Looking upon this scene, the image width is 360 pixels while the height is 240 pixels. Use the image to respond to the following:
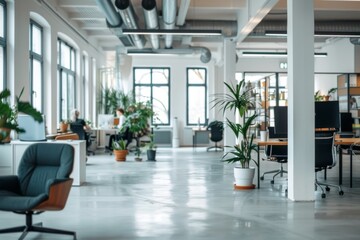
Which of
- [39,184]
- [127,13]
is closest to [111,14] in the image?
[127,13]

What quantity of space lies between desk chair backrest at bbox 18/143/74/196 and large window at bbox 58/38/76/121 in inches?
302

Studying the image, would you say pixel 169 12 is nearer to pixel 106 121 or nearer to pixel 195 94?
pixel 106 121

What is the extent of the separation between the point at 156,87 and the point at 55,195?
1383 cm

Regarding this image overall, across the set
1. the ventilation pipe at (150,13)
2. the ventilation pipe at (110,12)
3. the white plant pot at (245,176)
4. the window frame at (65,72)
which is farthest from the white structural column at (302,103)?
the window frame at (65,72)

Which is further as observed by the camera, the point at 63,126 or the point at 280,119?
the point at 63,126

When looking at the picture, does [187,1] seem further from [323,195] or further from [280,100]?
[280,100]

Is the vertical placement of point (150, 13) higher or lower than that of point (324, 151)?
higher

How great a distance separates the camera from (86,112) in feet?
48.7

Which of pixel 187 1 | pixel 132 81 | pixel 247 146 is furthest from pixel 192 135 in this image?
pixel 247 146

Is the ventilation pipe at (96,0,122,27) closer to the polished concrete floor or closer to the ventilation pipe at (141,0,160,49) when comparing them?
the ventilation pipe at (141,0,160,49)

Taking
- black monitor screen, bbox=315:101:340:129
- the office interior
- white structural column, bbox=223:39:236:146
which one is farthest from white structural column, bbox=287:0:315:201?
white structural column, bbox=223:39:236:146

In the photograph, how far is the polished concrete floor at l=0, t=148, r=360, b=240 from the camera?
4293 mm

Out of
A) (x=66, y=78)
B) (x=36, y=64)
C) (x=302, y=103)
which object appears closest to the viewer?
(x=302, y=103)

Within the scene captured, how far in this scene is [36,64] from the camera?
33.2 ft
